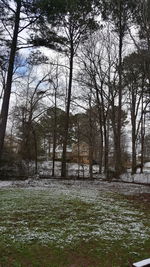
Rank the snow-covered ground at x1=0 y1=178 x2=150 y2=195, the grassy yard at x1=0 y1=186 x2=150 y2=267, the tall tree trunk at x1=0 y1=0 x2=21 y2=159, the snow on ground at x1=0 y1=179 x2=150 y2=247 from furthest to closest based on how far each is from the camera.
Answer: the tall tree trunk at x1=0 y1=0 x2=21 y2=159 → the snow-covered ground at x1=0 y1=178 x2=150 y2=195 → the snow on ground at x1=0 y1=179 x2=150 y2=247 → the grassy yard at x1=0 y1=186 x2=150 y2=267

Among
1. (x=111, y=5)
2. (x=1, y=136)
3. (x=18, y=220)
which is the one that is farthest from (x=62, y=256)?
(x=111, y=5)

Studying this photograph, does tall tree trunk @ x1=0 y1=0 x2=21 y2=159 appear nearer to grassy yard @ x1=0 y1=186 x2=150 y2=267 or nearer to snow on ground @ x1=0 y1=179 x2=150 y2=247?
snow on ground @ x1=0 y1=179 x2=150 y2=247

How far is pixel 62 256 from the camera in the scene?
372 cm

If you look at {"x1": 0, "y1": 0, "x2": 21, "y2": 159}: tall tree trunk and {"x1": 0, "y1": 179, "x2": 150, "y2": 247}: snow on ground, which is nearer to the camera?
{"x1": 0, "y1": 179, "x2": 150, "y2": 247}: snow on ground

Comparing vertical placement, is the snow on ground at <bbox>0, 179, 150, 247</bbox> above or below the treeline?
below

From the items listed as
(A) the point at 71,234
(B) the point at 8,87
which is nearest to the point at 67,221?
(A) the point at 71,234

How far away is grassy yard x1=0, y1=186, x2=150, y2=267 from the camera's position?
3.65 m

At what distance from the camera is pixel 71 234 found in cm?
460

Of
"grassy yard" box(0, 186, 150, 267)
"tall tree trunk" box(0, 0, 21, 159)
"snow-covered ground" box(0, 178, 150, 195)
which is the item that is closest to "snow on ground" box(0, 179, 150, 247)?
"grassy yard" box(0, 186, 150, 267)

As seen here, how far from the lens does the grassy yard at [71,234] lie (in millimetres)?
3654

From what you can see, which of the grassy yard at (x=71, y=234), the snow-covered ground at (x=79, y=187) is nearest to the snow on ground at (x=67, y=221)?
the grassy yard at (x=71, y=234)

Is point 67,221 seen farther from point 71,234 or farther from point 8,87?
point 8,87

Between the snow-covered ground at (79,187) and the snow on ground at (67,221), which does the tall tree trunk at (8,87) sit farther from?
the snow on ground at (67,221)

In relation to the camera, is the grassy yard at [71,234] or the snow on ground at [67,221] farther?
the snow on ground at [67,221]
